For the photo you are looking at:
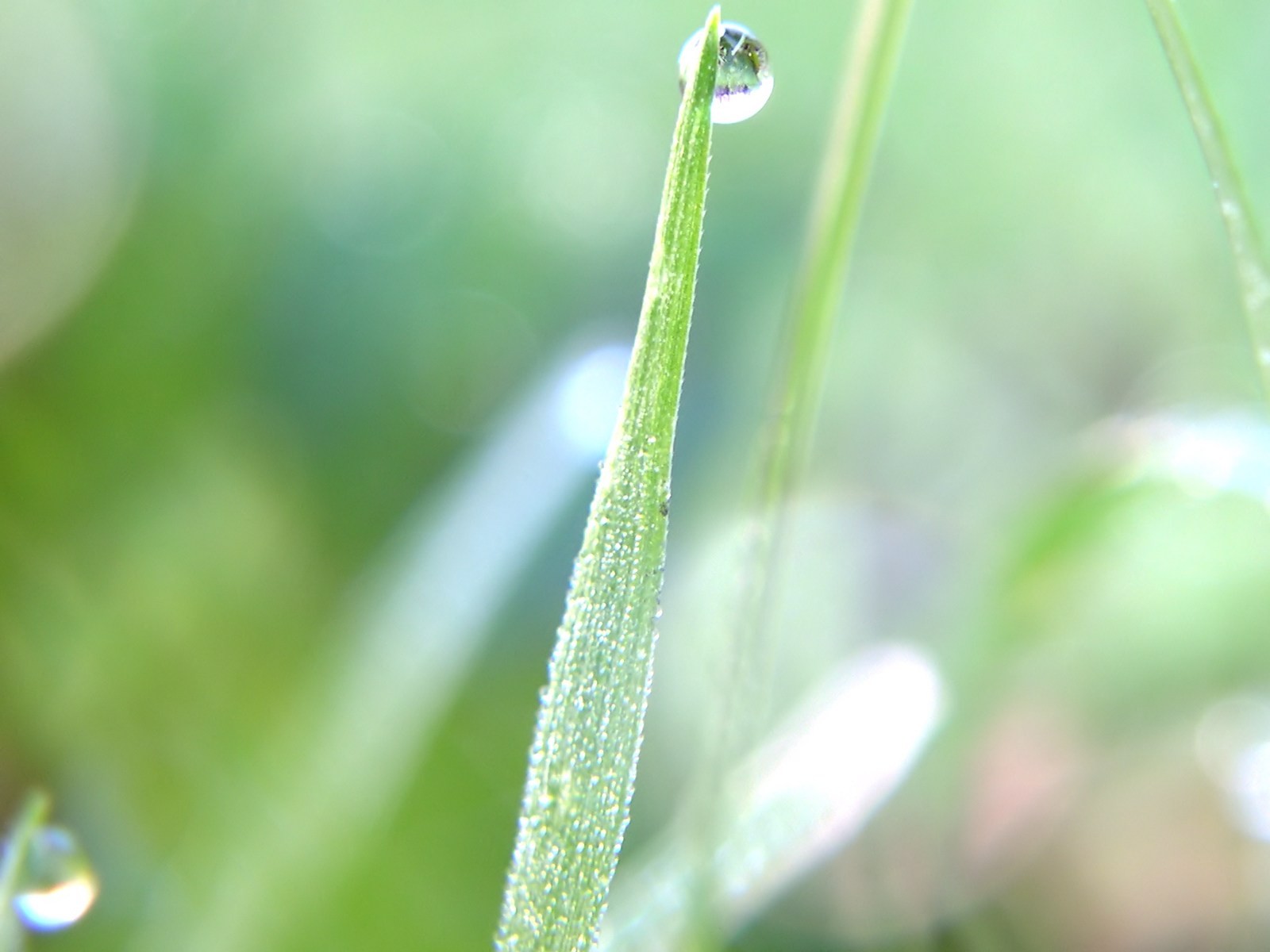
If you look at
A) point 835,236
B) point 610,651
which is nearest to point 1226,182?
point 835,236

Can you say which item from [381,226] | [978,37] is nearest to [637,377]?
[381,226]

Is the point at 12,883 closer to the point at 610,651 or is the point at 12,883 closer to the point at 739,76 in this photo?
the point at 610,651

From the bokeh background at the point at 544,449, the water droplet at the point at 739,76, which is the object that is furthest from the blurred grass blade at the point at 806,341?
the bokeh background at the point at 544,449

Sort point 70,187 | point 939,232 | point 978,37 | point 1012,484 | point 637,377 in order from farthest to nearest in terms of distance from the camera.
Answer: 1. point 978,37
2. point 939,232
3. point 70,187
4. point 1012,484
5. point 637,377

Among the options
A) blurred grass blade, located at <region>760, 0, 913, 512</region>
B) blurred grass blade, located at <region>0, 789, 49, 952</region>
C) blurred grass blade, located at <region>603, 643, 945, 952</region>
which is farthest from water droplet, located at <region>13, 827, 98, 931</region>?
blurred grass blade, located at <region>760, 0, 913, 512</region>

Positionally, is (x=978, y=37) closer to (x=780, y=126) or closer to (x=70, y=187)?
(x=780, y=126)

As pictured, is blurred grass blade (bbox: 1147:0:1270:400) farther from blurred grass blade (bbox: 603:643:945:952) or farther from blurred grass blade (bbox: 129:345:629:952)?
blurred grass blade (bbox: 129:345:629:952)
